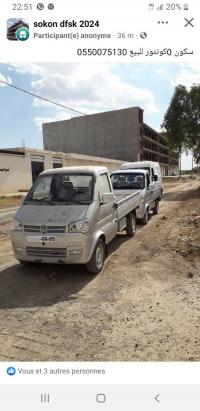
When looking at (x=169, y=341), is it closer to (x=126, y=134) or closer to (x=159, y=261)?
(x=159, y=261)

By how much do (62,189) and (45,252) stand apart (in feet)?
5.17

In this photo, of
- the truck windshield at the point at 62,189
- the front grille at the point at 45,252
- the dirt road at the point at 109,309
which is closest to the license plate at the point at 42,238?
the front grille at the point at 45,252

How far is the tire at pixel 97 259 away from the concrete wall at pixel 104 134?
61.4 m

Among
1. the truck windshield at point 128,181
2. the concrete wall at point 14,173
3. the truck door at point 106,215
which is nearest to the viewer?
the truck door at point 106,215

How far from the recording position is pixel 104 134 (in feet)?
224

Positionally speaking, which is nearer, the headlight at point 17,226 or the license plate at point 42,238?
the license plate at point 42,238

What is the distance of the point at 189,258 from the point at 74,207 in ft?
9.23

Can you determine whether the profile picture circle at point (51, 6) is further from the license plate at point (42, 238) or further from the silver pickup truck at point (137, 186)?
the silver pickup truck at point (137, 186)

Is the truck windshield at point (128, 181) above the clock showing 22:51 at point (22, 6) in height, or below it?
below

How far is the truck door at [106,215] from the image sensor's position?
248 inches

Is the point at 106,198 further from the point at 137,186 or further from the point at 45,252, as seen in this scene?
the point at 137,186

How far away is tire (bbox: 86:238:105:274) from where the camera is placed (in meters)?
5.81

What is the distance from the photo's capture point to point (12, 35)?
3.47 metres

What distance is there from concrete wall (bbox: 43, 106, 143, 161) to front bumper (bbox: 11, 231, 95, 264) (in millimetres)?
62143
